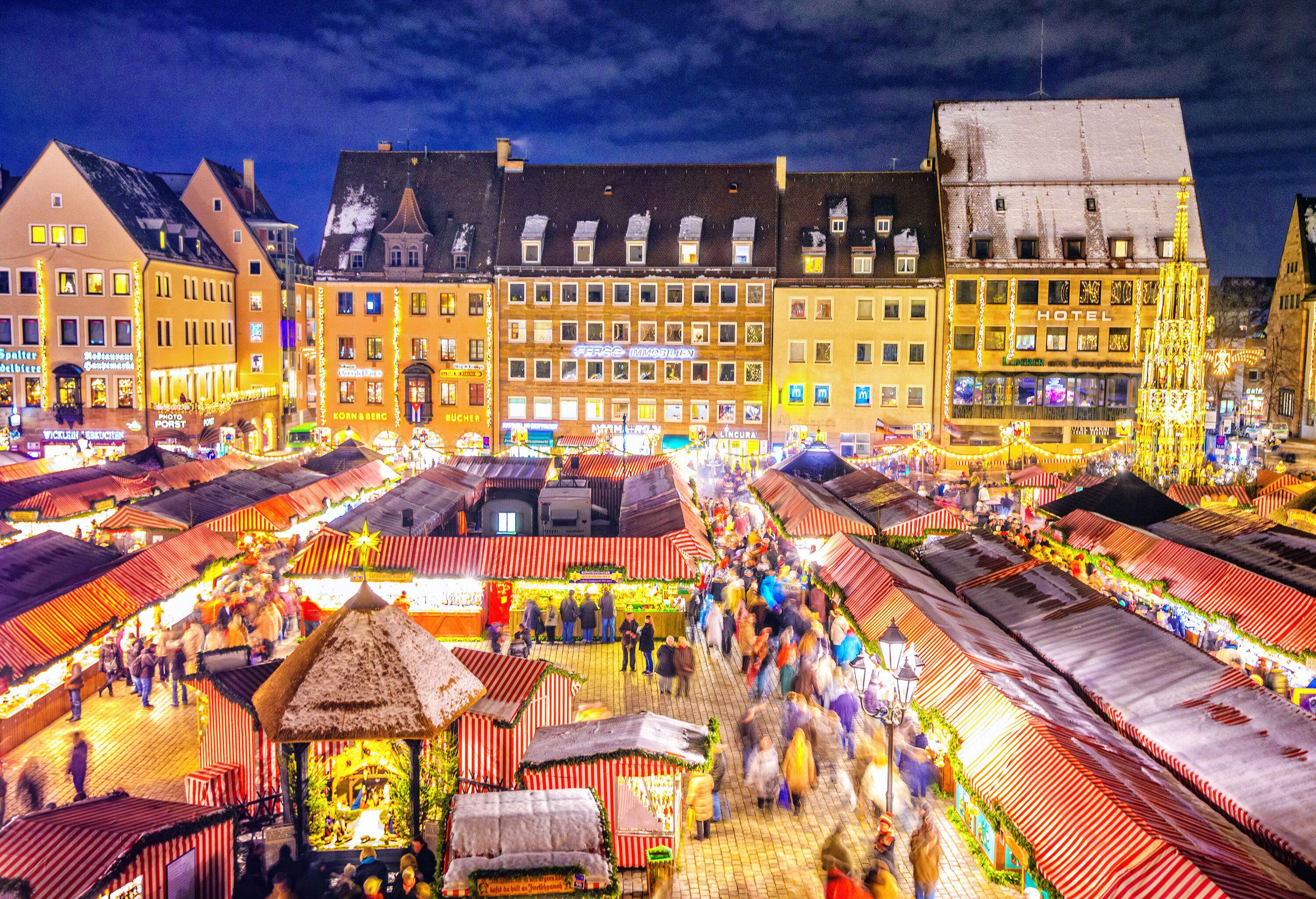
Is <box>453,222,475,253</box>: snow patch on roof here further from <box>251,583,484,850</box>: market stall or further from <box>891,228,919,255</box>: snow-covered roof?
<box>251,583,484,850</box>: market stall

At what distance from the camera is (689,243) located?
46188 millimetres

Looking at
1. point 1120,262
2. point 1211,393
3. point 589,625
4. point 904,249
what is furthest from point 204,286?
point 1211,393

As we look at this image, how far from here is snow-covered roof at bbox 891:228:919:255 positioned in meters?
46.0

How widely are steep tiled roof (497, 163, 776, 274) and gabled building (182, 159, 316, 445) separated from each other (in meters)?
14.5

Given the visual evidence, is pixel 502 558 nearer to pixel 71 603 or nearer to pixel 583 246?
pixel 71 603

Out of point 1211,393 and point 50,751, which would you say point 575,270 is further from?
point 1211,393

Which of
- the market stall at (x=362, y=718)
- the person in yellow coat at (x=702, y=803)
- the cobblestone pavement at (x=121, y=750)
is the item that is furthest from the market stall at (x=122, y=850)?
the person in yellow coat at (x=702, y=803)

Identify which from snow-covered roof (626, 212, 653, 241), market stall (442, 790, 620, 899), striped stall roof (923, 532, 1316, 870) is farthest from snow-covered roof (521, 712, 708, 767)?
snow-covered roof (626, 212, 653, 241)

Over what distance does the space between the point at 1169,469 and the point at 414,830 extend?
23143mm

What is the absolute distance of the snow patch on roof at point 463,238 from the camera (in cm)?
4725

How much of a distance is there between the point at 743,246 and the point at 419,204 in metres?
15.4

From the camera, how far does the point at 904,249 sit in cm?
4600

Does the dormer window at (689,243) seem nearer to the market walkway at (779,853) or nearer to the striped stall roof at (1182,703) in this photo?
the striped stall roof at (1182,703)

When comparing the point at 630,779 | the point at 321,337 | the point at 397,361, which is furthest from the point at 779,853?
Result: the point at 321,337
